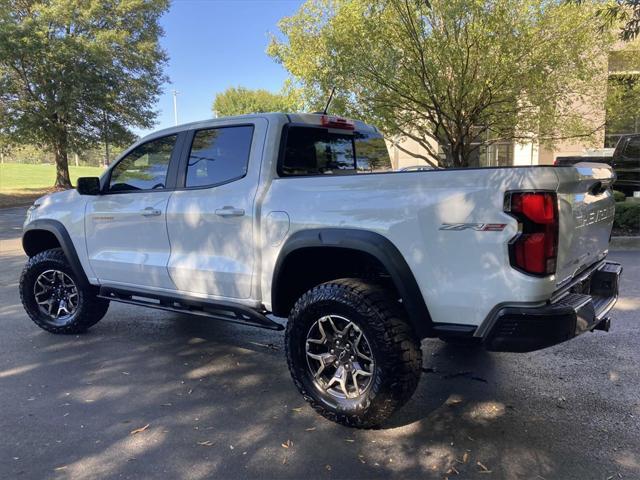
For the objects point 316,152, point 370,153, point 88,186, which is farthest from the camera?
point 370,153

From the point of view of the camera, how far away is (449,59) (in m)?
9.67

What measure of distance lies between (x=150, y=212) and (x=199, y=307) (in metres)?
0.88

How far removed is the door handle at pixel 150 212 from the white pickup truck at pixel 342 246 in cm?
1

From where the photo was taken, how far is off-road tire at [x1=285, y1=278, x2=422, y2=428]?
9.82ft

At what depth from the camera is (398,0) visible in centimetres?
888

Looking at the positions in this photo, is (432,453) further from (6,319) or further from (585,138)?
(585,138)

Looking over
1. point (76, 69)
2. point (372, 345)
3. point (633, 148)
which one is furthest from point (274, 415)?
point (76, 69)

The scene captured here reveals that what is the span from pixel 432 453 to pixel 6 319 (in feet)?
15.6

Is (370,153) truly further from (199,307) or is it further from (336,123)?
(199,307)

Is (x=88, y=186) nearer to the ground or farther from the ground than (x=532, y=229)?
farther from the ground

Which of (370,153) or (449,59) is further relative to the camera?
(449,59)

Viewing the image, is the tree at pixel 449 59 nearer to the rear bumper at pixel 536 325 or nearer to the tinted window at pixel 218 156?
the tinted window at pixel 218 156

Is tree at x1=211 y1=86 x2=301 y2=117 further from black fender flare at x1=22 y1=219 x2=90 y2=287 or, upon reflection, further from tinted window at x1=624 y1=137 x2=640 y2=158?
black fender flare at x1=22 y1=219 x2=90 y2=287

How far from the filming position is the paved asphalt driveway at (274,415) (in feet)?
9.25
